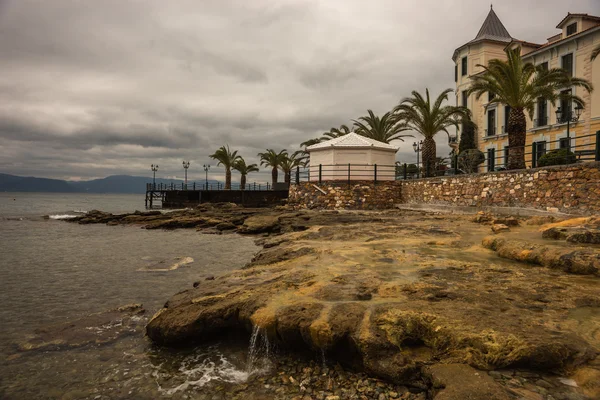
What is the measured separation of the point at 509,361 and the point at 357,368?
1254mm

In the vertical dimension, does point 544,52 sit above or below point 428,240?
above

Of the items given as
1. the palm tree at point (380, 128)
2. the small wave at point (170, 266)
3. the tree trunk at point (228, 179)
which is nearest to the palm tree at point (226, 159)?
the tree trunk at point (228, 179)

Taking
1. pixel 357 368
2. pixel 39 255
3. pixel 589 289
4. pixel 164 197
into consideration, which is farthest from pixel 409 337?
pixel 164 197

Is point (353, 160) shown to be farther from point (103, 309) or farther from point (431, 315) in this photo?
point (431, 315)

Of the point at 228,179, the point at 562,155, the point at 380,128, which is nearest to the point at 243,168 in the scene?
the point at 228,179

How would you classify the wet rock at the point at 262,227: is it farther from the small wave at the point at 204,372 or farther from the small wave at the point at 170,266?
the small wave at the point at 204,372

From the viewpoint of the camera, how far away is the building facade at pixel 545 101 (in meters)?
24.8

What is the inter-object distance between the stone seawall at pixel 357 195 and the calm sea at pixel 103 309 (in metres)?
9.89

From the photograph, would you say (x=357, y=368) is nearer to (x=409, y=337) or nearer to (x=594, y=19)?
(x=409, y=337)

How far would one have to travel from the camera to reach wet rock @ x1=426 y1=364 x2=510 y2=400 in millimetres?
2420

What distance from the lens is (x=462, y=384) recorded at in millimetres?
2555

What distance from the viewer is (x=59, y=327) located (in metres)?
5.14

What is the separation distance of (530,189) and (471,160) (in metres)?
6.37

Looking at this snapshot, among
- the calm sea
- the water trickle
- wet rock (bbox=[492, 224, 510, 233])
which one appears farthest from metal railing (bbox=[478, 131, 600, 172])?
the calm sea
